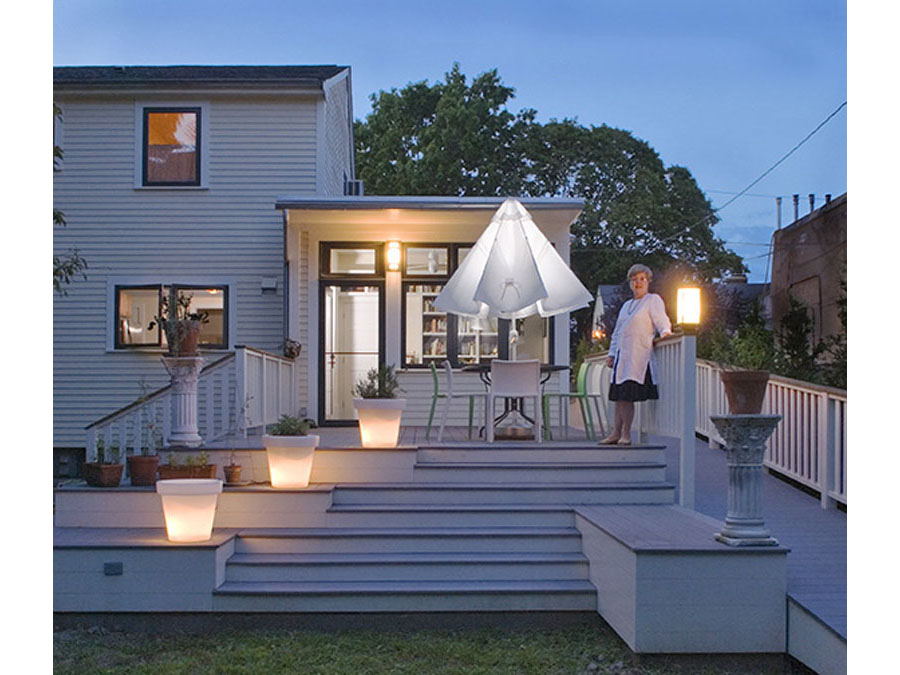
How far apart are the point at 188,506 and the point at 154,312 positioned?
6626 mm

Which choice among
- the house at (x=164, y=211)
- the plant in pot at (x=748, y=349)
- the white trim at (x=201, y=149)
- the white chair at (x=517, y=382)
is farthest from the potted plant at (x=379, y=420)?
the white trim at (x=201, y=149)

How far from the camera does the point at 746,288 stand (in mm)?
33438

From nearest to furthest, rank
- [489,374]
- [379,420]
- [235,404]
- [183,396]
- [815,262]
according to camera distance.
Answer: [183,396] → [379,420] → [235,404] → [489,374] → [815,262]

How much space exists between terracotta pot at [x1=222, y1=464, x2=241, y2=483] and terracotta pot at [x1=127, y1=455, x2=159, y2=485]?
531 mm

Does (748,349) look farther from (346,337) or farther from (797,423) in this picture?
(346,337)

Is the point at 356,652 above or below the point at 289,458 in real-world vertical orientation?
below

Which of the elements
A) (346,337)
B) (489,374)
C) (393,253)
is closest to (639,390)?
(489,374)

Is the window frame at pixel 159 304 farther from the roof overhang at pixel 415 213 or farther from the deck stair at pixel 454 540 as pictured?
the deck stair at pixel 454 540

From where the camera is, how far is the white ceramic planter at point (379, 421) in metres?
7.94

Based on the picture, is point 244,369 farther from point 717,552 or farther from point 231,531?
point 717,552

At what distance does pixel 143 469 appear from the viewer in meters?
7.39

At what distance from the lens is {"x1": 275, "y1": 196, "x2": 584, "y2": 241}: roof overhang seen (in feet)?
33.9
